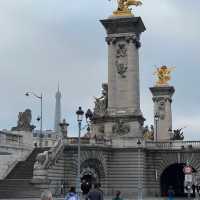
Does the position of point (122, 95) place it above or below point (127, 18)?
below

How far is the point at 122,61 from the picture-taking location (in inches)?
2785

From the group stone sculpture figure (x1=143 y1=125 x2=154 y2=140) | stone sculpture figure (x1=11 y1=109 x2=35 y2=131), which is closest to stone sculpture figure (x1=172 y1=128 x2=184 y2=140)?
stone sculpture figure (x1=143 y1=125 x2=154 y2=140)

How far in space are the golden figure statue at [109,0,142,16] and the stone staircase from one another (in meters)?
24.6

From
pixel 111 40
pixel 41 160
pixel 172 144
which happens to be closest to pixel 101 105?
pixel 111 40

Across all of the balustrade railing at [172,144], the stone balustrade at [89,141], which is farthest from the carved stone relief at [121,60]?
the balustrade railing at [172,144]

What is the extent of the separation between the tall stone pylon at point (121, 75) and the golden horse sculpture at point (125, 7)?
117cm

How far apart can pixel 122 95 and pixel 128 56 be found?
15.4 ft

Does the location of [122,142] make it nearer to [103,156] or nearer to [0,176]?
[103,156]

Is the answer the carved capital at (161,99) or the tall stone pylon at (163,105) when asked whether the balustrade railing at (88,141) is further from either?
the carved capital at (161,99)

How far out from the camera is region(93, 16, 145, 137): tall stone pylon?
69.2 m

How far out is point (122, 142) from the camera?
67.6m

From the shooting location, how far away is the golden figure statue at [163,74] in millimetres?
109500

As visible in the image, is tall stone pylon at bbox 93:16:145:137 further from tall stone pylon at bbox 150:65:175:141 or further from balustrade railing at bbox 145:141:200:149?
tall stone pylon at bbox 150:65:175:141

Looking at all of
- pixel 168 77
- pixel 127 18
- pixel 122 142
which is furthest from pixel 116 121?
pixel 168 77
